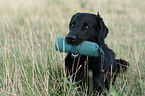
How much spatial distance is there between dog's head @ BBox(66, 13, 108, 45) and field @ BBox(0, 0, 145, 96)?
0.40 metres

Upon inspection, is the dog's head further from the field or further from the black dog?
the field

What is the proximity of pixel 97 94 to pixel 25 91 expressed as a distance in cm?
102

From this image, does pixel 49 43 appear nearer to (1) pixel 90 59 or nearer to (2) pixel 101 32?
(1) pixel 90 59

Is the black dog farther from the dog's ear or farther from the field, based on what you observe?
the field

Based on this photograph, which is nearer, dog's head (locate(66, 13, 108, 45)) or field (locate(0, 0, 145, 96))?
field (locate(0, 0, 145, 96))

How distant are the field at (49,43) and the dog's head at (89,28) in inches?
15.7

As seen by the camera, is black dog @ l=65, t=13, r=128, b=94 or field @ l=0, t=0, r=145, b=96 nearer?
field @ l=0, t=0, r=145, b=96

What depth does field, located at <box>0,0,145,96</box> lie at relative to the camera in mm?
2459

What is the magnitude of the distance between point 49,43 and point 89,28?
0.64 meters

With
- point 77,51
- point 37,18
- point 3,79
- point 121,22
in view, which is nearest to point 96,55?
point 77,51

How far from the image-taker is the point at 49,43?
2676 millimetres

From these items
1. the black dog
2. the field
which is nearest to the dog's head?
the black dog

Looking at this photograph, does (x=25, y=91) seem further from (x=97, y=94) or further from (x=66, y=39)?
(x=97, y=94)

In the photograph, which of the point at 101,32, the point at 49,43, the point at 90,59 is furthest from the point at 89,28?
the point at 49,43
